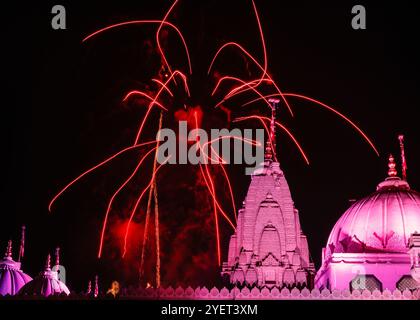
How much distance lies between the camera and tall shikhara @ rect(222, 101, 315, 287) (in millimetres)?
41938

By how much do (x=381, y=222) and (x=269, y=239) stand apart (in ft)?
22.7

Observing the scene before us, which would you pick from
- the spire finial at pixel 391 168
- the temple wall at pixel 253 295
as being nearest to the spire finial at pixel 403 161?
the spire finial at pixel 391 168

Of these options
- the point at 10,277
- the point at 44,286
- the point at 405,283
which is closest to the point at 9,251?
the point at 10,277

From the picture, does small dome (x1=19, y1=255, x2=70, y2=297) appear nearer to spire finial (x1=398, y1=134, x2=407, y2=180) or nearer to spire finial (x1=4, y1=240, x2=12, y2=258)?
spire finial (x1=4, y1=240, x2=12, y2=258)

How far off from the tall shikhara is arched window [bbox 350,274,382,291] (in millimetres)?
3922

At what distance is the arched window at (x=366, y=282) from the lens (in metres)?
38.6

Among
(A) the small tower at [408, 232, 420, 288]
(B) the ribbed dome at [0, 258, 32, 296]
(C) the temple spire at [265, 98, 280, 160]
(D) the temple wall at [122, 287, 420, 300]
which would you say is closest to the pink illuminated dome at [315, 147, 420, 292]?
(A) the small tower at [408, 232, 420, 288]

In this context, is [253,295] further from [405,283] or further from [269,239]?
[269,239]

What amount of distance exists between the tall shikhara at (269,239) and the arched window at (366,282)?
154 inches

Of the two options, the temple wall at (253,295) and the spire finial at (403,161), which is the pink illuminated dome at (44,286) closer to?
the temple wall at (253,295)

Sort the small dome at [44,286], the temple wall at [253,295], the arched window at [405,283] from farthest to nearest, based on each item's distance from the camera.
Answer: the arched window at [405,283], the small dome at [44,286], the temple wall at [253,295]
